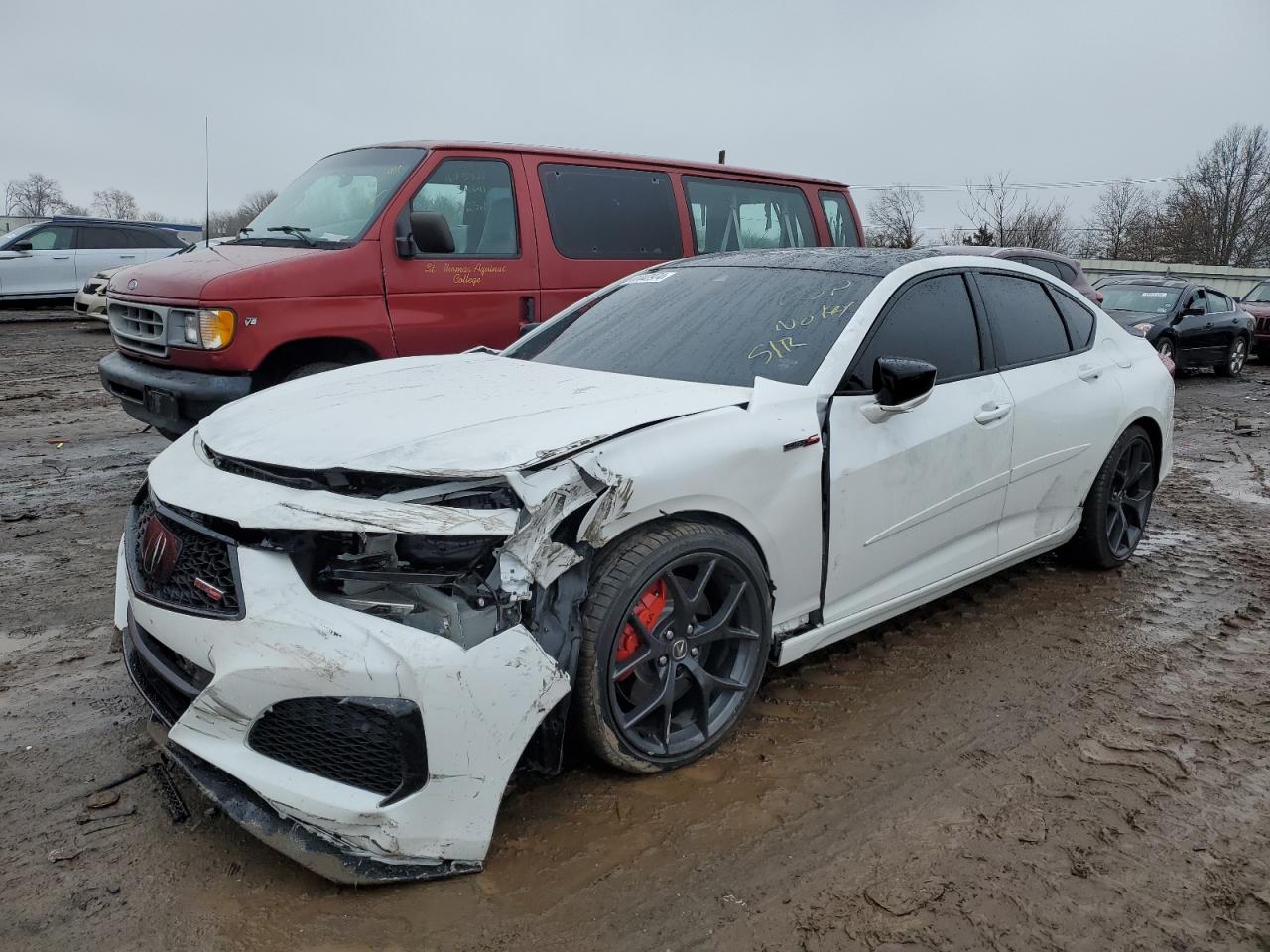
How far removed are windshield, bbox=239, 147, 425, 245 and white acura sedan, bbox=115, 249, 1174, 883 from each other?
1.96 metres

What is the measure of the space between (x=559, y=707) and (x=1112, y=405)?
10.5 ft

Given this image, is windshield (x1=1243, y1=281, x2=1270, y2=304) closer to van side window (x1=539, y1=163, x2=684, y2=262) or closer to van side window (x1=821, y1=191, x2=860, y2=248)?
van side window (x1=821, y1=191, x2=860, y2=248)

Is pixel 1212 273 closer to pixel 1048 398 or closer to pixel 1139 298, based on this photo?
pixel 1139 298

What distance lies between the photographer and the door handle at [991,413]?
11.7 ft

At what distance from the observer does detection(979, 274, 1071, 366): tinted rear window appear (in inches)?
154

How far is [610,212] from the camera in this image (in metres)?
6.14

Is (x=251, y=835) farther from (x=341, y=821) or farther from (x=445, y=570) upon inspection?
(x=445, y=570)

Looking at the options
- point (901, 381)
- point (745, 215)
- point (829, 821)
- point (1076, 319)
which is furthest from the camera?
point (745, 215)

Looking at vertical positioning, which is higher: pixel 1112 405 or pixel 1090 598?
pixel 1112 405

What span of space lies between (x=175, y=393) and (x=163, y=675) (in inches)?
114

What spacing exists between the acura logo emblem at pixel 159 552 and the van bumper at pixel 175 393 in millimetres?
2398

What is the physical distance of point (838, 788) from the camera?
2762 millimetres

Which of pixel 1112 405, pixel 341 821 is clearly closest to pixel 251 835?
pixel 341 821

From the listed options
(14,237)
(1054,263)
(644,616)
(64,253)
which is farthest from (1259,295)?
(14,237)
